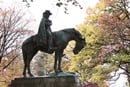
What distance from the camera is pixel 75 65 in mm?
34906

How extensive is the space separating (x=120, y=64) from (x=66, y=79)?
18945mm

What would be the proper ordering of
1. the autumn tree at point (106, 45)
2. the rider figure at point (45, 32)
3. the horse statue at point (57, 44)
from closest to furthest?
1. the rider figure at point (45, 32)
2. the horse statue at point (57, 44)
3. the autumn tree at point (106, 45)

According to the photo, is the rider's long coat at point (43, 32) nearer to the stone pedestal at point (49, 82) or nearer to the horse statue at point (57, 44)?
the horse statue at point (57, 44)

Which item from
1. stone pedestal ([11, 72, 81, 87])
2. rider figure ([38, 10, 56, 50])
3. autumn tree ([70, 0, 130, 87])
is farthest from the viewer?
autumn tree ([70, 0, 130, 87])

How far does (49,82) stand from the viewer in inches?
554

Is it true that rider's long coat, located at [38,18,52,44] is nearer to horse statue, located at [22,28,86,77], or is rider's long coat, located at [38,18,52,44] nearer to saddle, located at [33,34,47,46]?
saddle, located at [33,34,47,46]

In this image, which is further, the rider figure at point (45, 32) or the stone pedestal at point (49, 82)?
the rider figure at point (45, 32)

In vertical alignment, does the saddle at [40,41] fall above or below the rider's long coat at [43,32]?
below

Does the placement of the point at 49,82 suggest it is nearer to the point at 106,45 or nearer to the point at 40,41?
the point at 40,41

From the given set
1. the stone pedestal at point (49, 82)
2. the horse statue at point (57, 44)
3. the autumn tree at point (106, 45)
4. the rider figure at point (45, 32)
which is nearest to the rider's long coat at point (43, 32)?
the rider figure at point (45, 32)

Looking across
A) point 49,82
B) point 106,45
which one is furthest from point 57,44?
point 106,45

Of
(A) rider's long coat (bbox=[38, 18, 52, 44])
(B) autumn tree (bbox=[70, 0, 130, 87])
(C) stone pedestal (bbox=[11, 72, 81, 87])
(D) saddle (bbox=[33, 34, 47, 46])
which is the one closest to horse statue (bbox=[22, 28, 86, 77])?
(D) saddle (bbox=[33, 34, 47, 46])

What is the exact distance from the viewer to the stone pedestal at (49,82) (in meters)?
13.9

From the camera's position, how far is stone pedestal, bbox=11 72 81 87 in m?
13.9
